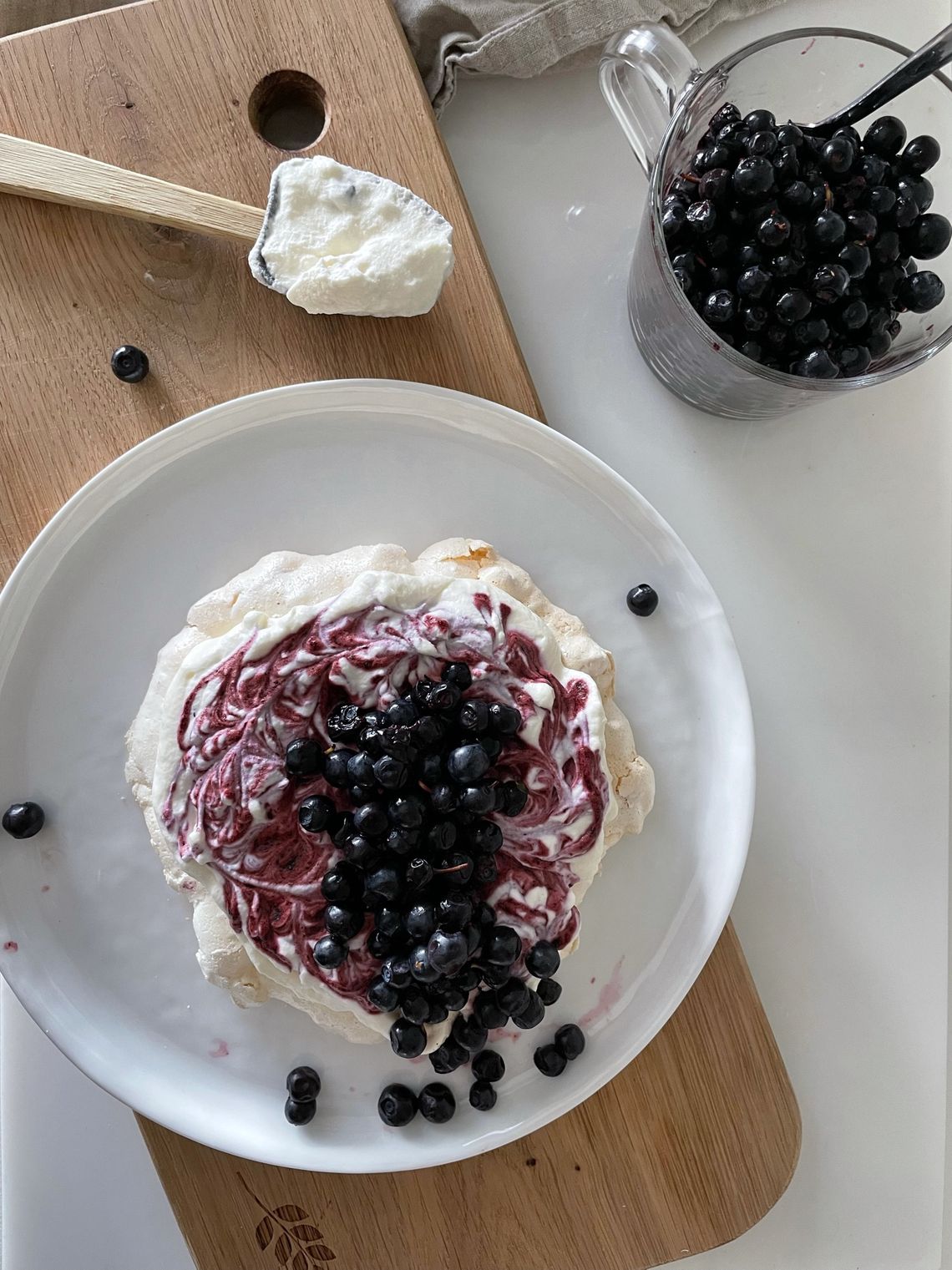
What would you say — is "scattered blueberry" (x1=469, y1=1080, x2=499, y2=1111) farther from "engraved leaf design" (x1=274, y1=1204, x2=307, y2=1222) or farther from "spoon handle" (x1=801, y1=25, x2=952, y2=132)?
"spoon handle" (x1=801, y1=25, x2=952, y2=132)

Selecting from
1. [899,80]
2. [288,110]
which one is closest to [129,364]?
[288,110]

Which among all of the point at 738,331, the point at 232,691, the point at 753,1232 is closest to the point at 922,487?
the point at 738,331

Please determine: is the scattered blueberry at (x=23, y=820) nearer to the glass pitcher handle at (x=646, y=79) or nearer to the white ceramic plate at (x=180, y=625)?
the white ceramic plate at (x=180, y=625)

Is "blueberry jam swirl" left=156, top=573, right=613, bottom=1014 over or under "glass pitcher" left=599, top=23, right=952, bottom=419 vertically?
under

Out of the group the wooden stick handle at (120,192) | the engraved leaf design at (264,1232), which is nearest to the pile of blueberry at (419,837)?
the engraved leaf design at (264,1232)

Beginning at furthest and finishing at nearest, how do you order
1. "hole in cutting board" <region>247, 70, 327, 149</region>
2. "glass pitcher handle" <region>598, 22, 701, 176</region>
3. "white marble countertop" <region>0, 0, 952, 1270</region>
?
"white marble countertop" <region>0, 0, 952, 1270</region> → "hole in cutting board" <region>247, 70, 327, 149</region> → "glass pitcher handle" <region>598, 22, 701, 176</region>

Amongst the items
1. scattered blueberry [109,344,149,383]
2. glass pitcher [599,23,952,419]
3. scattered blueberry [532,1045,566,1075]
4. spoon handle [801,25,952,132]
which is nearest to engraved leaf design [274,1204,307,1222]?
scattered blueberry [532,1045,566,1075]

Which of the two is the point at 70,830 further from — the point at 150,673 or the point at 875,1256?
the point at 875,1256
